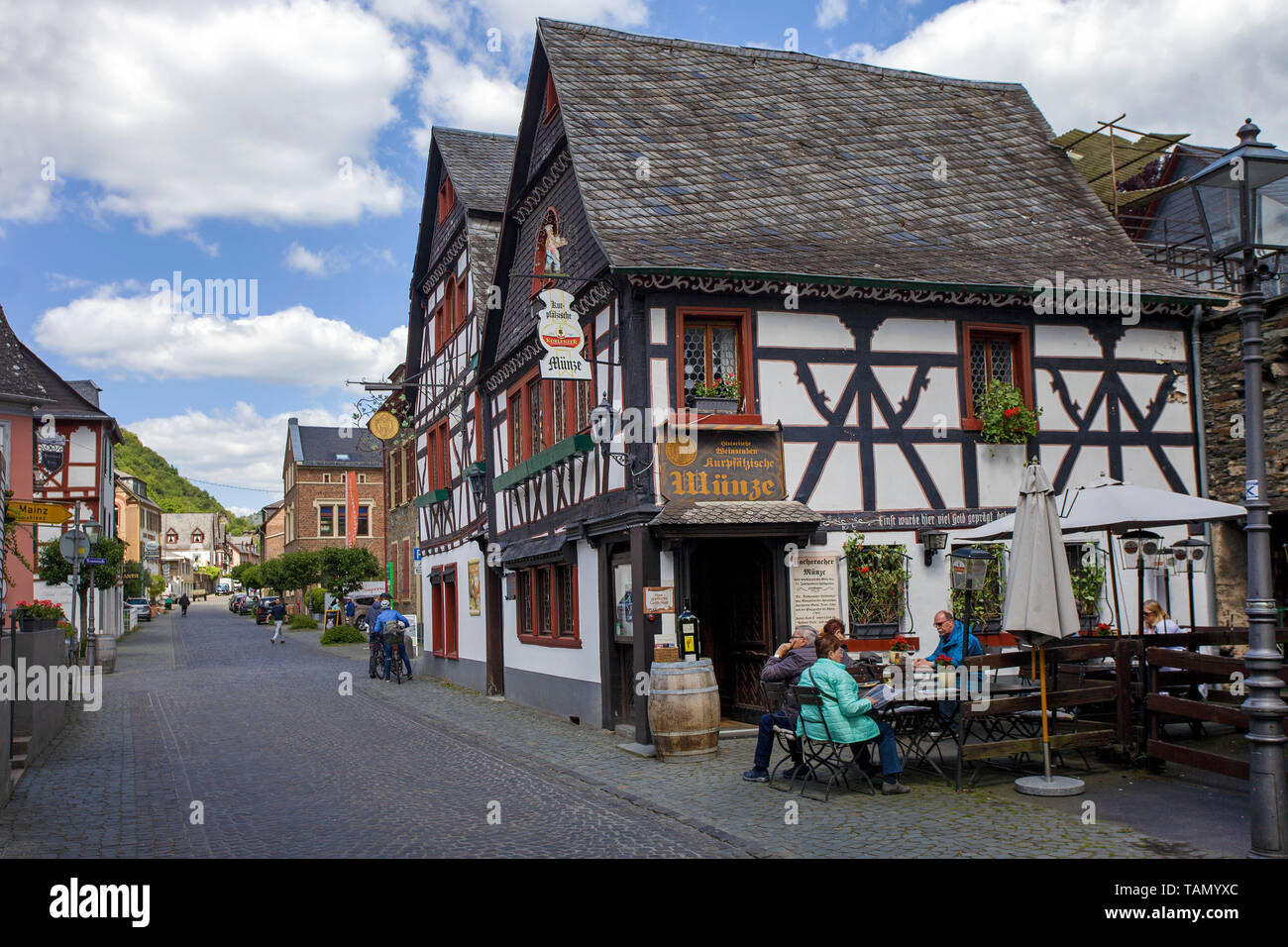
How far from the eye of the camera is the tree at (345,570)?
4828cm

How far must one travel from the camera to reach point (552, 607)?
689 inches

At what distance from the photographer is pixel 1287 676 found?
927 cm

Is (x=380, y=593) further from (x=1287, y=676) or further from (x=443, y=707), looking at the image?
(x=1287, y=676)

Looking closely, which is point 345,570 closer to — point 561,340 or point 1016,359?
point 561,340

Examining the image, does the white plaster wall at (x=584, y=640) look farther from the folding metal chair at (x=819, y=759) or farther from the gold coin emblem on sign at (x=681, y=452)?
the folding metal chair at (x=819, y=759)

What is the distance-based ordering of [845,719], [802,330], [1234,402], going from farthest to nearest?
1. [1234,402]
2. [802,330]
3. [845,719]

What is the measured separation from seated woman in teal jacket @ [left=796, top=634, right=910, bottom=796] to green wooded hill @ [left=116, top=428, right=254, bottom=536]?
349 ft

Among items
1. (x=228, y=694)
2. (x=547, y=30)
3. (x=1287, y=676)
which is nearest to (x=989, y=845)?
(x=1287, y=676)

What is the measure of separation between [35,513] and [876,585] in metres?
9.15

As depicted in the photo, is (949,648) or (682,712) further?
(682,712)

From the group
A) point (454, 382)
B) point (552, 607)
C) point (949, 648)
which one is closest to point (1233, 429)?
point (949, 648)

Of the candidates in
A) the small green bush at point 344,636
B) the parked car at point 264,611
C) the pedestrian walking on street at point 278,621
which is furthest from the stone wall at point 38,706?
the parked car at point 264,611

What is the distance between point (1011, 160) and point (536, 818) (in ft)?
45.1

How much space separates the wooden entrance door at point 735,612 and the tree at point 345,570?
Answer: 3500 centimetres
